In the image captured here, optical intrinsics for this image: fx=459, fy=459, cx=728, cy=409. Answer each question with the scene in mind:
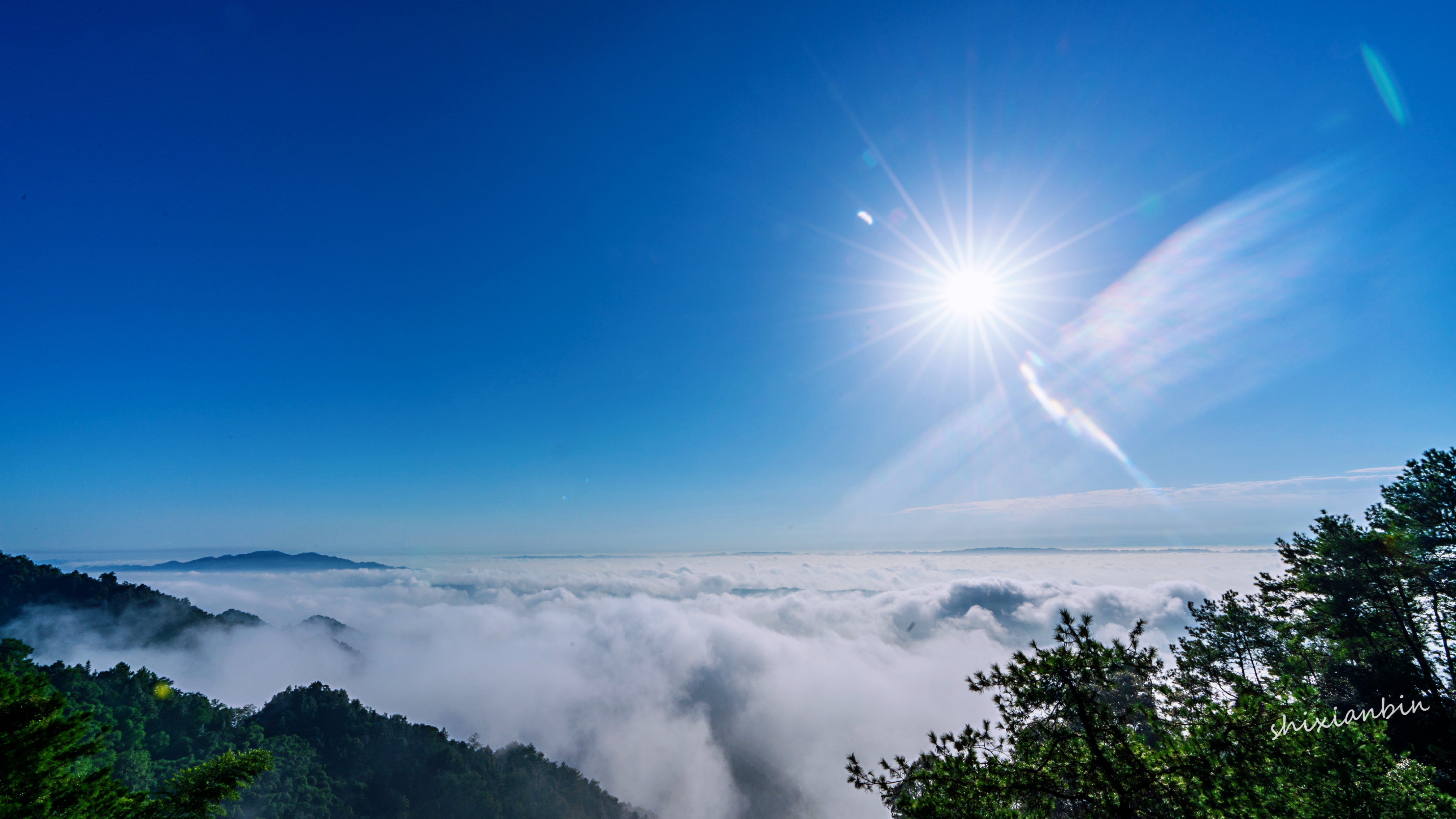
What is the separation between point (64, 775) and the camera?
1267 centimetres

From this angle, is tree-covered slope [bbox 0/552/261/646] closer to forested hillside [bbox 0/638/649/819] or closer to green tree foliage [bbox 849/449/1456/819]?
forested hillside [bbox 0/638/649/819]

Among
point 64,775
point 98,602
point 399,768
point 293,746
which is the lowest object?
point 399,768

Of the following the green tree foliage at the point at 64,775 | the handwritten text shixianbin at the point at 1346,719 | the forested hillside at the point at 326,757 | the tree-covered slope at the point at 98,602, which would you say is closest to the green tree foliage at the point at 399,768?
the forested hillside at the point at 326,757

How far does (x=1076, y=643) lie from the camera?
30.3 ft

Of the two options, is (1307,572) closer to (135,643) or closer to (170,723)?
(170,723)

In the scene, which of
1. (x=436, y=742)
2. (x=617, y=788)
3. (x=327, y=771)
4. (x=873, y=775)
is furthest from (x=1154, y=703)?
(x=617, y=788)

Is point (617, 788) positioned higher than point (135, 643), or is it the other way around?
point (135, 643)

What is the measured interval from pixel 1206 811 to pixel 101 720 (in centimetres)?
12430

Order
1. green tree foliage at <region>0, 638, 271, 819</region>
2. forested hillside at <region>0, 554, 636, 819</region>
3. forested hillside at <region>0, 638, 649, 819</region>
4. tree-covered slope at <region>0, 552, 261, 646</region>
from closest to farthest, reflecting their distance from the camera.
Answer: green tree foliage at <region>0, 638, 271, 819</region>, forested hillside at <region>0, 638, 649, 819</region>, forested hillside at <region>0, 554, 636, 819</region>, tree-covered slope at <region>0, 552, 261, 646</region>

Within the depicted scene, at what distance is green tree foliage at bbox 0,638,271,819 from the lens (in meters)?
11.7

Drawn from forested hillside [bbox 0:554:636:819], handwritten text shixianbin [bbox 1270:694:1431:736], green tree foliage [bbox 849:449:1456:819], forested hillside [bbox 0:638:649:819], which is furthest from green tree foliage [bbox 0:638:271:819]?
forested hillside [bbox 0:638:649:819]

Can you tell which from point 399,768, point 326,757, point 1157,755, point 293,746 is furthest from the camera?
point 399,768

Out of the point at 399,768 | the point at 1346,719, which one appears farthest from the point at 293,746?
the point at 1346,719

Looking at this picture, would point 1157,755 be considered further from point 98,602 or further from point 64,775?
point 98,602
